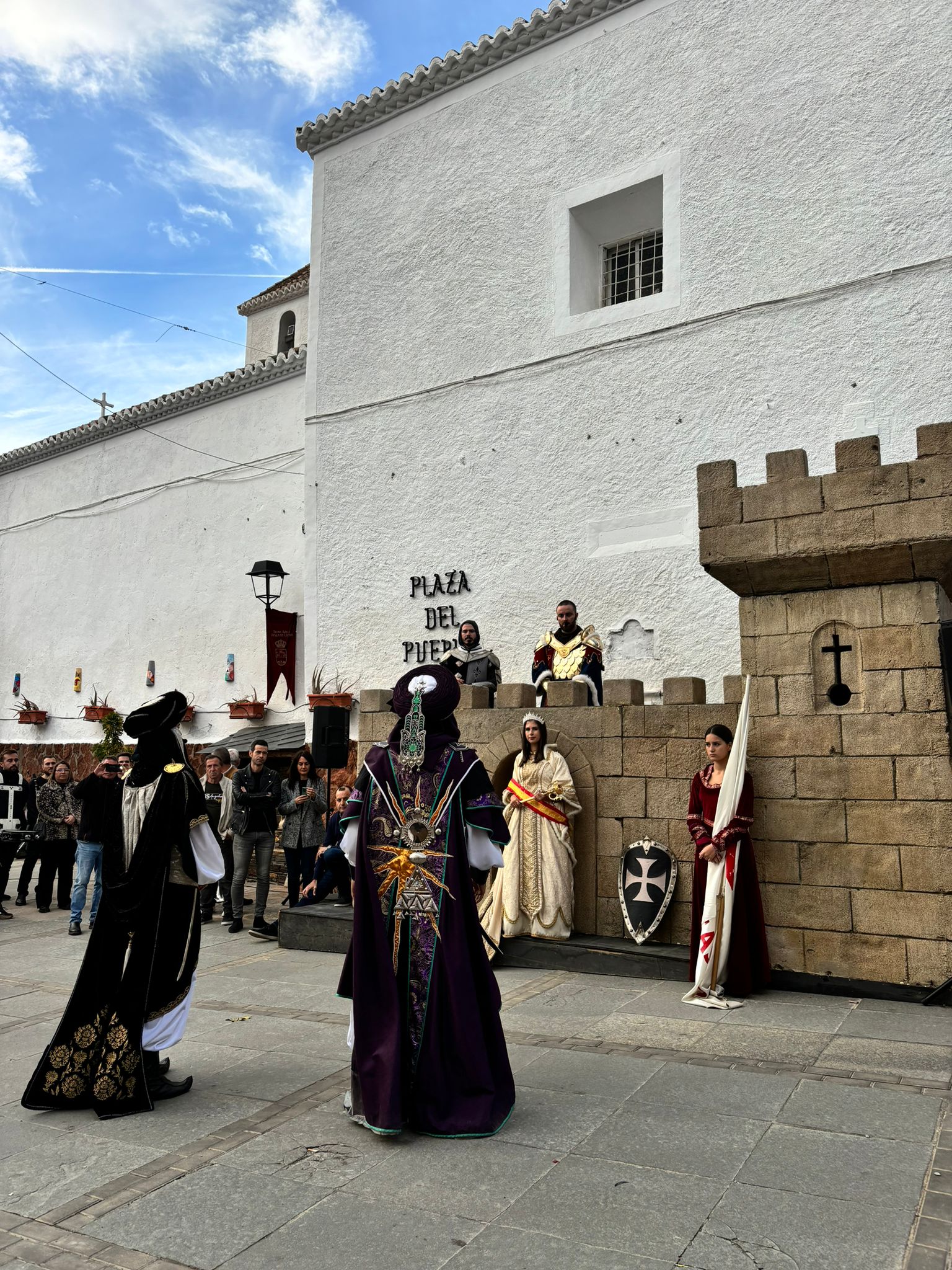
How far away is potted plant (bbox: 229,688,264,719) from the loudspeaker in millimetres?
5959

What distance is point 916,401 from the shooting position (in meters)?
10.6

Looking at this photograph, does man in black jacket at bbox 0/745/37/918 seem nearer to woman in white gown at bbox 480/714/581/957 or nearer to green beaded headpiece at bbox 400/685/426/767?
woman in white gown at bbox 480/714/581/957

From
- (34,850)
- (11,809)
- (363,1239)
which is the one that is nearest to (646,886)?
(363,1239)

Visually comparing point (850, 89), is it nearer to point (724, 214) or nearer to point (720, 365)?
point (724, 214)

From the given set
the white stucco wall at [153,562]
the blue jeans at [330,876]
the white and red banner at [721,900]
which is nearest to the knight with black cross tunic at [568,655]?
the blue jeans at [330,876]

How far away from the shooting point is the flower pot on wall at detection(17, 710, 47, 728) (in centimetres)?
2055

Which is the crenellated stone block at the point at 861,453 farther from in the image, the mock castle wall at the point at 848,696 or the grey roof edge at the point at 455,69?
the grey roof edge at the point at 455,69

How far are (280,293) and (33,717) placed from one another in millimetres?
11267

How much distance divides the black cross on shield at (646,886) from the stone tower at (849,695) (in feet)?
3.12

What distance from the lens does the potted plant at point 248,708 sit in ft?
54.0

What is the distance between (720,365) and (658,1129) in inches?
370

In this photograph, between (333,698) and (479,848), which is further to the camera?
(333,698)

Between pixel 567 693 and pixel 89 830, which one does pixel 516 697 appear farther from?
pixel 89 830

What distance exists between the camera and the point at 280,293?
2438cm
